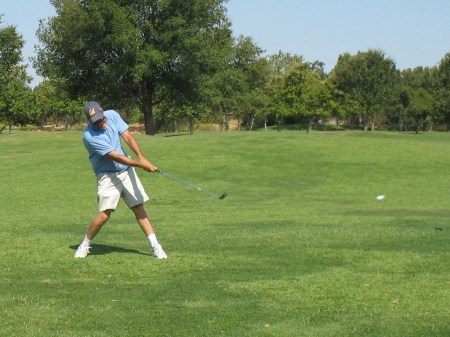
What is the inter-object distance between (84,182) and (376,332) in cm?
2090

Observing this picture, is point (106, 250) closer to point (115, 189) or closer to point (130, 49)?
point (115, 189)

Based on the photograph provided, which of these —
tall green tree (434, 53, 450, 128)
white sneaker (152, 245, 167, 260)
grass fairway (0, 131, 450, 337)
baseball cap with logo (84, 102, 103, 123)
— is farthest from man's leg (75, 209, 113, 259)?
tall green tree (434, 53, 450, 128)

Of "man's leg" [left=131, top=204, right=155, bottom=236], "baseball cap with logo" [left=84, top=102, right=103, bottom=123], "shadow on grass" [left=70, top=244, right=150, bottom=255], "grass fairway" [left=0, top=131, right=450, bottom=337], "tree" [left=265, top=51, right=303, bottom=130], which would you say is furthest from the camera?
"tree" [left=265, top=51, right=303, bottom=130]

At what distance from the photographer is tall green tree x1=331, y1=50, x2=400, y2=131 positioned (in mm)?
85312

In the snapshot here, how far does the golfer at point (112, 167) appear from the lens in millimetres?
10141

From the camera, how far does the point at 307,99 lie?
245 feet

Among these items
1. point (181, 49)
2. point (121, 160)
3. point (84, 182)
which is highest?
point (181, 49)

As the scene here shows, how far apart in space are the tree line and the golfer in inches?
1547

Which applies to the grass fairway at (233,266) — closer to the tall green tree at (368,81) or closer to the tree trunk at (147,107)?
the tree trunk at (147,107)

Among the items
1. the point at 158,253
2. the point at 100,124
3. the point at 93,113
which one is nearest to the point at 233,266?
the point at 158,253

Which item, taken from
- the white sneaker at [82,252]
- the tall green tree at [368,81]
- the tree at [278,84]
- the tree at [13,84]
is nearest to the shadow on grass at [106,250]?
the white sneaker at [82,252]

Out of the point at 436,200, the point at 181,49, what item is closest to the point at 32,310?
the point at 436,200

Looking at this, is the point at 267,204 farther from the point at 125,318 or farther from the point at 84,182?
the point at 125,318

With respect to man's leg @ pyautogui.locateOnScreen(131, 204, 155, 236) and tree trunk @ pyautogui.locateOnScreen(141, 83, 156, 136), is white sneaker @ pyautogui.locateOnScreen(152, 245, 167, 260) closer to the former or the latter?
man's leg @ pyautogui.locateOnScreen(131, 204, 155, 236)
